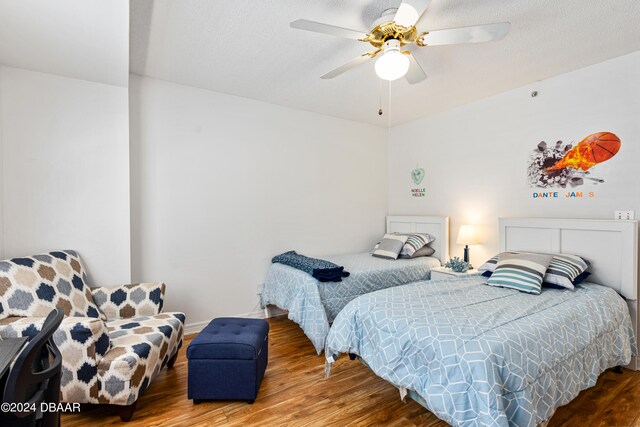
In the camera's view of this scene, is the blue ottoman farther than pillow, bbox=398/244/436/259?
No

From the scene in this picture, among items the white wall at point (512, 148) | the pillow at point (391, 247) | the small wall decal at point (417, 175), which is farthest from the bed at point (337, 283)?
the small wall decal at point (417, 175)

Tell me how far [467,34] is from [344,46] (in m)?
0.92

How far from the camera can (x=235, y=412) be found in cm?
199

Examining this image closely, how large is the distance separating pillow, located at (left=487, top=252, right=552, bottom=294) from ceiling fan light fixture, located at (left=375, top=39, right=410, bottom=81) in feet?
5.88

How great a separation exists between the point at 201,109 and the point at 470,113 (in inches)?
118

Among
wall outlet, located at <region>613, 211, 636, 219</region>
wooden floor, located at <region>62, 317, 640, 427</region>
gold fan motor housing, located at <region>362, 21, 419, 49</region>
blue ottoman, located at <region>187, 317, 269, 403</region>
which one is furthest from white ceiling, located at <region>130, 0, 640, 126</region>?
wooden floor, located at <region>62, 317, 640, 427</region>

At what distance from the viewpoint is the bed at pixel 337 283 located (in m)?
2.75

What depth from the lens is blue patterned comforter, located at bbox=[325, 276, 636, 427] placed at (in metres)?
1.43

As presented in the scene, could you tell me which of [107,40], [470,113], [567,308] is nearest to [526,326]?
[567,308]

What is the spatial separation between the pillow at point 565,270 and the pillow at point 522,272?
0.05 m

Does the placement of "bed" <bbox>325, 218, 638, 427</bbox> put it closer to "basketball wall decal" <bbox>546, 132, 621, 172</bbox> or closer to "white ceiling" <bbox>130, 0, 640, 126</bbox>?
"basketball wall decal" <bbox>546, 132, 621, 172</bbox>

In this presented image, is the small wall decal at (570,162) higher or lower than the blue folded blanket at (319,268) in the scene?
higher

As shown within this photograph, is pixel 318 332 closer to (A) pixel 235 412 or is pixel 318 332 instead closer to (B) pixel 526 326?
Answer: (A) pixel 235 412

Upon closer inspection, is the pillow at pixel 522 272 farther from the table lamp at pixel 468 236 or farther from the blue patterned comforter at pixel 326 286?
the blue patterned comforter at pixel 326 286
